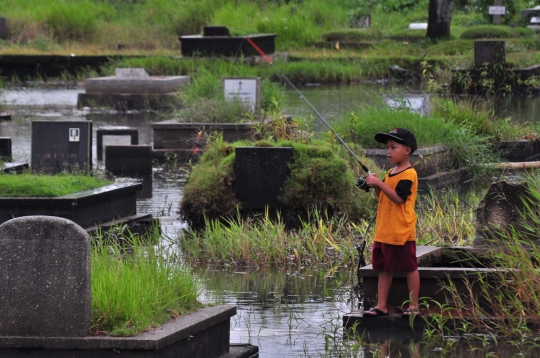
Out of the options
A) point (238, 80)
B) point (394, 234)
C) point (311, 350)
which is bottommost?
point (311, 350)

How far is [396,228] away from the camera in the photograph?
7.95 metres

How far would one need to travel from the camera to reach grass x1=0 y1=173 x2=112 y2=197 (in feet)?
38.1

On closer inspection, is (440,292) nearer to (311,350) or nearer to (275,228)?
(311,350)

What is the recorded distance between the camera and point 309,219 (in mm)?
11805

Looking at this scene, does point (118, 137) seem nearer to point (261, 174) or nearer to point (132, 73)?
point (261, 174)

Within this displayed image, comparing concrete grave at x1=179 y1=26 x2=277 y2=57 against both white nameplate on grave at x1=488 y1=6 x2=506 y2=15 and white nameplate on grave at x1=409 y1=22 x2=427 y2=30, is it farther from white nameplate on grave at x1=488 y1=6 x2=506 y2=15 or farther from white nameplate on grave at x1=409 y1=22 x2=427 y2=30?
white nameplate on grave at x1=409 y1=22 x2=427 y2=30

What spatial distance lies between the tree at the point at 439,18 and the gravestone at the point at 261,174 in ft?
95.0

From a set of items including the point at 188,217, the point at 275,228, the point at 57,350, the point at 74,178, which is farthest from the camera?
the point at 188,217

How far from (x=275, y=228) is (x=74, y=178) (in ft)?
7.81

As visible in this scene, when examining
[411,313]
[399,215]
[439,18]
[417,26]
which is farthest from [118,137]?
[417,26]

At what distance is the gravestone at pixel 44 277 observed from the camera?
20.9 ft

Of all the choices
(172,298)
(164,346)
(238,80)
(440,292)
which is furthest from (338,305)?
(238,80)

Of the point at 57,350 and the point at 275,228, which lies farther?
the point at 275,228

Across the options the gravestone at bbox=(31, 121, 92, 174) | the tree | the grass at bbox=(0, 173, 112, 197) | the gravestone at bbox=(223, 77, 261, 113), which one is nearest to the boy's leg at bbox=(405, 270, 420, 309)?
the grass at bbox=(0, 173, 112, 197)
